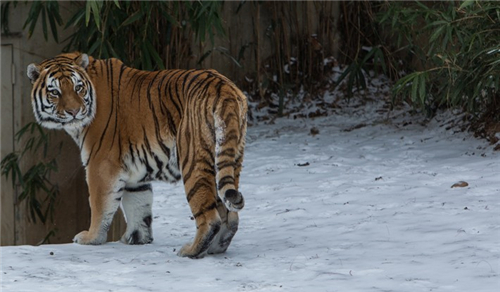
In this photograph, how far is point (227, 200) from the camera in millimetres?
4164

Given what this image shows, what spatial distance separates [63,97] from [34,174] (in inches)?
130

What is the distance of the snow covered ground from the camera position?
4.02 metres

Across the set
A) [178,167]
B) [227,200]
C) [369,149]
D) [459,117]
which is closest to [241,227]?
[178,167]

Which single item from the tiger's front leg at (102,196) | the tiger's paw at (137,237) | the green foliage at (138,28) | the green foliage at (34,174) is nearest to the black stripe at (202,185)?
the tiger's front leg at (102,196)

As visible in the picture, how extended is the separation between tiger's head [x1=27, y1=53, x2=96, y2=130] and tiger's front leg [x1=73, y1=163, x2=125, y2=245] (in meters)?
0.29

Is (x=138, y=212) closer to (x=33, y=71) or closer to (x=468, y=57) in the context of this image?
(x=33, y=71)

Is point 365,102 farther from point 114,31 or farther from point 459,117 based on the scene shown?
point 114,31

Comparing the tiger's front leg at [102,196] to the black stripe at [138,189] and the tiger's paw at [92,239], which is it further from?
the black stripe at [138,189]

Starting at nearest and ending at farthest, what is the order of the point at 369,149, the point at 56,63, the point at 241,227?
Answer: 1. the point at 56,63
2. the point at 241,227
3. the point at 369,149

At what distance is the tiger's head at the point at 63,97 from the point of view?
16.0 feet

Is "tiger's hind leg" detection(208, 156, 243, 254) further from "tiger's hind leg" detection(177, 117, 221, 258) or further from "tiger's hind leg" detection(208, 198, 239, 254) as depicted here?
"tiger's hind leg" detection(177, 117, 221, 258)

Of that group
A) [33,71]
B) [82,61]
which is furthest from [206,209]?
[33,71]

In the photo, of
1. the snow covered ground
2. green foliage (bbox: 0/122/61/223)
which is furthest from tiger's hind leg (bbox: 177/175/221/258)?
green foliage (bbox: 0/122/61/223)

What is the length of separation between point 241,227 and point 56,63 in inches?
59.6
